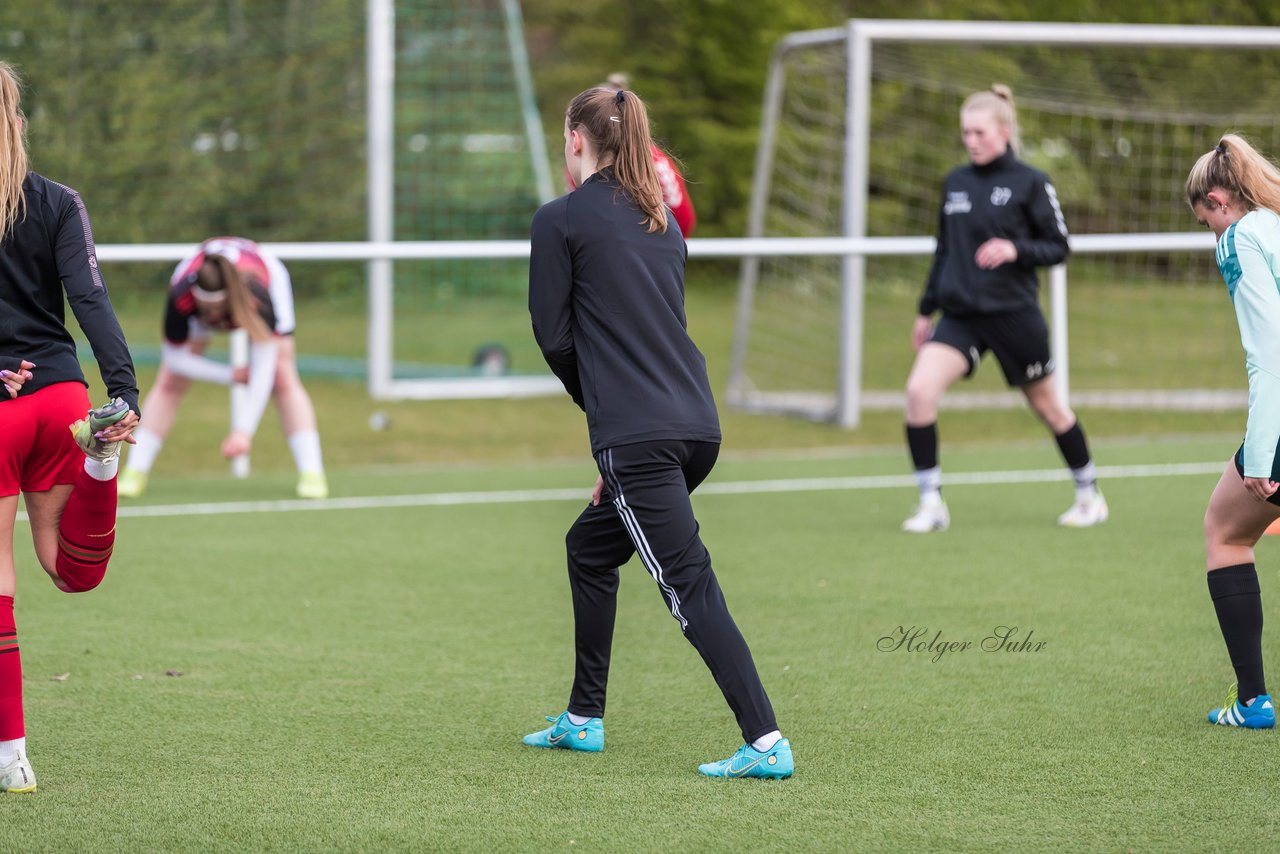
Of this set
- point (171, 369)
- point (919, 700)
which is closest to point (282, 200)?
point (171, 369)

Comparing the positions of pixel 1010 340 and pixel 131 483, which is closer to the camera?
pixel 1010 340

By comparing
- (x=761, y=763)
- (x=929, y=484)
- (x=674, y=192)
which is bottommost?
(x=929, y=484)

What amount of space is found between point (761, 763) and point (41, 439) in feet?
6.55

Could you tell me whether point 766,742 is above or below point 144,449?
above

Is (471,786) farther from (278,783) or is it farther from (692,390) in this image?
(692,390)

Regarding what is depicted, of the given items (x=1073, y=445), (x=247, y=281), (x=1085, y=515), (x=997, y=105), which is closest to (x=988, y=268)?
(x=997, y=105)

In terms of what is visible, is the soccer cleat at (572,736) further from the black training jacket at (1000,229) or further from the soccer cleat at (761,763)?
the black training jacket at (1000,229)

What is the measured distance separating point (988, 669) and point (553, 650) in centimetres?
151

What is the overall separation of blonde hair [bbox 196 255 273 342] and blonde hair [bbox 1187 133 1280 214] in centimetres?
560

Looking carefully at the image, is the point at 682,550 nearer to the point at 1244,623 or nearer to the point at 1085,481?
the point at 1244,623

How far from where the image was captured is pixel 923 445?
8.08 metres

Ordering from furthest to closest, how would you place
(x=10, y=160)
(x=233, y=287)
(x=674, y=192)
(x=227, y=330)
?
(x=227, y=330), (x=233, y=287), (x=674, y=192), (x=10, y=160)

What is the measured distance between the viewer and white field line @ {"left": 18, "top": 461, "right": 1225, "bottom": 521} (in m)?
9.05

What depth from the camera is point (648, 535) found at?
4.14 metres
